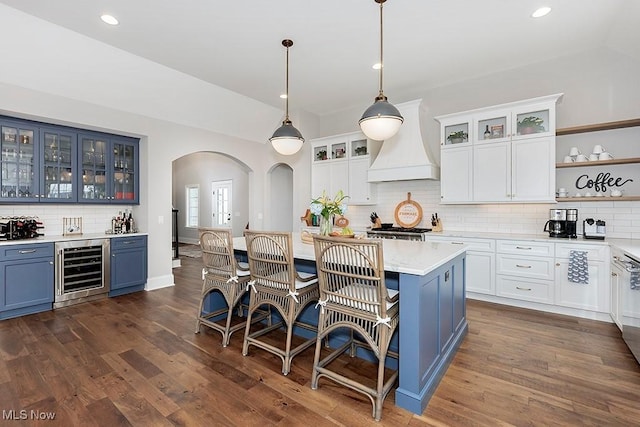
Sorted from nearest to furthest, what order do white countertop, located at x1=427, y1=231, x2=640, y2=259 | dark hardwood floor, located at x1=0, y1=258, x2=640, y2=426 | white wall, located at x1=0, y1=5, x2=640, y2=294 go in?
dark hardwood floor, located at x1=0, y1=258, x2=640, y2=426, white countertop, located at x1=427, y1=231, x2=640, y2=259, white wall, located at x1=0, y1=5, x2=640, y2=294

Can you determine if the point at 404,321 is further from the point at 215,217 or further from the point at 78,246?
the point at 215,217

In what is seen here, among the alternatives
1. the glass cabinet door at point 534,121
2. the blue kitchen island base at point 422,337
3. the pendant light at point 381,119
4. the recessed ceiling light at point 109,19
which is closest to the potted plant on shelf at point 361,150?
the glass cabinet door at point 534,121

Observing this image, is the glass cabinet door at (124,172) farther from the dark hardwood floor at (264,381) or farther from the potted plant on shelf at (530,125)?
the potted plant on shelf at (530,125)

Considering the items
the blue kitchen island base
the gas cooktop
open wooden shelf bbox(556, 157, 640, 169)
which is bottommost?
the blue kitchen island base

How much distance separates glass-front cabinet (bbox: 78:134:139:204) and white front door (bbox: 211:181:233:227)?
174 inches

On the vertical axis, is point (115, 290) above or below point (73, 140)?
below

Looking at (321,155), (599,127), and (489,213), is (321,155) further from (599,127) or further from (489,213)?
(599,127)

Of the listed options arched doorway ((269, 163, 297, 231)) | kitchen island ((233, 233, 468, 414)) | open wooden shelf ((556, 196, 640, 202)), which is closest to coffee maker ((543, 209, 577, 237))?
open wooden shelf ((556, 196, 640, 202))

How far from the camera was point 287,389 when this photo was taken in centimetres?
221

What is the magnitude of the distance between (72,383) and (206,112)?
13.7 ft

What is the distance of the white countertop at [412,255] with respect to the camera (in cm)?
198

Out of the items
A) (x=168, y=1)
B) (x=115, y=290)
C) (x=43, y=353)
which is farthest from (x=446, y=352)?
(x=115, y=290)

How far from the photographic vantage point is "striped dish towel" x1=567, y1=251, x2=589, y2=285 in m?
3.43

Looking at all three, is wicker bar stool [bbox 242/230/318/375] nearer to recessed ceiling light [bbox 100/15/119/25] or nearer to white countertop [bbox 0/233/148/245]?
recessed ceiling light [bbox 100/15/119/25]
